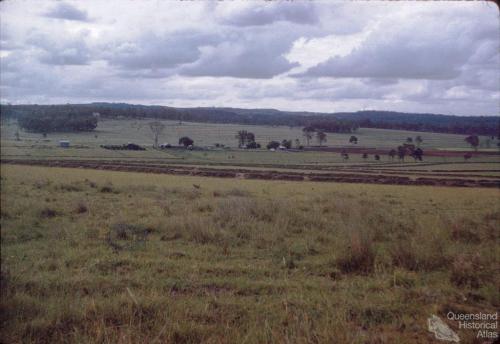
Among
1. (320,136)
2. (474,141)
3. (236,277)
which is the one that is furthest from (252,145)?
(236,277)

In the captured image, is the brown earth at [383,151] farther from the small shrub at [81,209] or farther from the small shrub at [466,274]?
the small shrub at [81,209]

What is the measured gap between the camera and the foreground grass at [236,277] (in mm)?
4375

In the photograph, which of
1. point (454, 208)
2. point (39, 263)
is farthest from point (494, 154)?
point (39, 263)

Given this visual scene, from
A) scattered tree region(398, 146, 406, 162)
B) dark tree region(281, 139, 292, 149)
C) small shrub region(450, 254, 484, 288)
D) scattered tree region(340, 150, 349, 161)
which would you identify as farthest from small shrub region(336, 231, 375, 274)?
dark tree region(281, 139, 292, 149)

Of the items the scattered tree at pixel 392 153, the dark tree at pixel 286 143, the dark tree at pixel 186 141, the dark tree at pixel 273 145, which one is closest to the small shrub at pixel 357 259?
the scattered tree at pixel 392 153

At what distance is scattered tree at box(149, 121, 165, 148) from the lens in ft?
198

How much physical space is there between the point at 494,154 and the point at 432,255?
5469 millimetres

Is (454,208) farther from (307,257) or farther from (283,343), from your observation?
(283,343)

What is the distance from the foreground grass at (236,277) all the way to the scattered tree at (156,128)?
165 feet

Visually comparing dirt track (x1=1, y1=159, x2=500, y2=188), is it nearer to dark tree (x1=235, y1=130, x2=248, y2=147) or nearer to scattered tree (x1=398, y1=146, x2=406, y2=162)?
scattered tree (x1=398, y1=146, x2=406, y2=162)

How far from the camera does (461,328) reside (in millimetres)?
4430

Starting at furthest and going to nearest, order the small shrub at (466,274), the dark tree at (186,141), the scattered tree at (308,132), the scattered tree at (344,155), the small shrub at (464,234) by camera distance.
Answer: the dark tree at (186,141), the scattered tree at (344,155), the scattered tree at (308,132), the small shrub at (464,234), the small shrub at (466,274)

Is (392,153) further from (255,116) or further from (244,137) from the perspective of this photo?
(244,137)

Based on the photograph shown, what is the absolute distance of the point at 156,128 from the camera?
61562 mm
